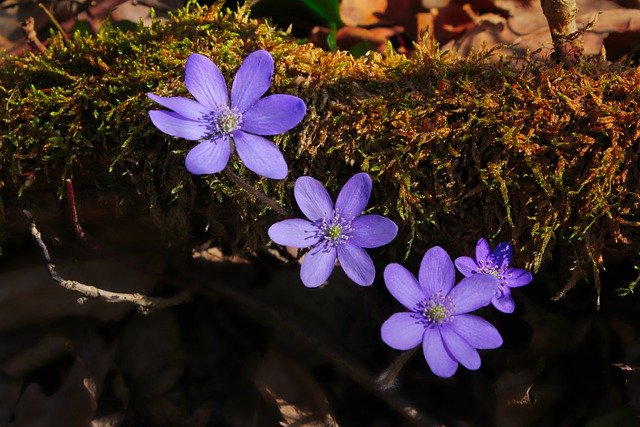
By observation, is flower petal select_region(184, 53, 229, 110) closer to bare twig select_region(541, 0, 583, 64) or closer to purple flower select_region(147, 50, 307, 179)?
purple flower select_region(147, 50, 307, 179)

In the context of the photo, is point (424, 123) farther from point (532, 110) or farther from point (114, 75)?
point (114, 75)

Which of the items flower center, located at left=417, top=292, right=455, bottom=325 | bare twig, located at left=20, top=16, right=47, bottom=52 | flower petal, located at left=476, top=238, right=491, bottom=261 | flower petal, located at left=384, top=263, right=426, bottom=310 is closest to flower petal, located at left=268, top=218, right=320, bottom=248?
flower petal, located at left=384, top=263, right=426, bottom=310

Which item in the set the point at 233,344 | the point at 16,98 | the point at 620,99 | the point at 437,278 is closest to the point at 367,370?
the point at 233,344

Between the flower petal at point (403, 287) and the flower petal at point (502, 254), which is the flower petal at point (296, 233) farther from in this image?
the flower petal at point (502, 254)

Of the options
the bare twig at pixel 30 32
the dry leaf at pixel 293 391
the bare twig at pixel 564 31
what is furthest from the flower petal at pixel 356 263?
the bare twig at pixel 30 32

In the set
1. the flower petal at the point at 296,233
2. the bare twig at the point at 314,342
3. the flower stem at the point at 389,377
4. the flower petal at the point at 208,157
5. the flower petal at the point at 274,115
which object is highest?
the flower petal at the point at 274,115
